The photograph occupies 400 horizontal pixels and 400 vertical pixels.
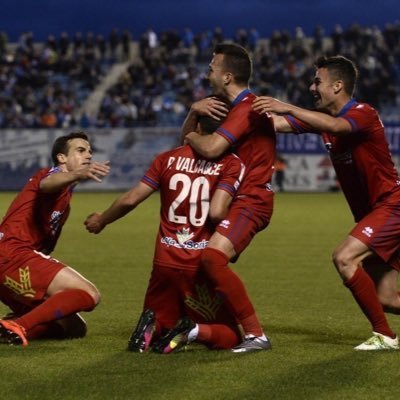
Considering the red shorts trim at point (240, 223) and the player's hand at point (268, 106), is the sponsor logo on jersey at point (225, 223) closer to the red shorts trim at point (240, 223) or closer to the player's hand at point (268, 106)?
the red shorts trim at point (240, 223)

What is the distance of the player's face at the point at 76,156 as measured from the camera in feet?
25.2

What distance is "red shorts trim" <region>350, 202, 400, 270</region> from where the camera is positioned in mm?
7105

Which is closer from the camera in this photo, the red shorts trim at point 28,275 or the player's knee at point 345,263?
the player's knee at point 345,263

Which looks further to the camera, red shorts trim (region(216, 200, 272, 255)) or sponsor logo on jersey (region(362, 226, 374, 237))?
sponsor logo on jersey (region(362, 226, 374, 237))

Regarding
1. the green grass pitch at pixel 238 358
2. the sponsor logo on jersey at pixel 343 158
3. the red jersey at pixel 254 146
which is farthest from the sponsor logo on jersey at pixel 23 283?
the sponsor logo on jersey at pixel 343 158

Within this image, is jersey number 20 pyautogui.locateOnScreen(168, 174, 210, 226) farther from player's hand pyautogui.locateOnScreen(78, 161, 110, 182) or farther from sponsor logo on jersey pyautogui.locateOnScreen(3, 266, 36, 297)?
sponsor logo on jersey pyautogui.locateOnScreen(3, 266, 36, 297)

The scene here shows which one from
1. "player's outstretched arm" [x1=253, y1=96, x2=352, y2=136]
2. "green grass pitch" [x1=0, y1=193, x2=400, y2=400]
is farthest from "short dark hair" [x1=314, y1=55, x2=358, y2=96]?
"green grass pitch" [x1=0, y1=193, x2=400, y2=400]

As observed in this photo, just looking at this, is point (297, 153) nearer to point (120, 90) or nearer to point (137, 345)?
point (120, 90)

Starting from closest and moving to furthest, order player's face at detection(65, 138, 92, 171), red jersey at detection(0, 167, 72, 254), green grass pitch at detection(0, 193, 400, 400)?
green grass pitch at detection(0, 193, 400, 400) < red jersey at detection(0, 167, 72, 254) < player's face at detection(65, 138, 92, 171)

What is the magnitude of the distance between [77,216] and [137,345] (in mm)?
16420

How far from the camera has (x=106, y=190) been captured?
35.2m

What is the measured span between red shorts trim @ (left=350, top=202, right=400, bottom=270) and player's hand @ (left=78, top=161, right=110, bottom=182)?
1796mm

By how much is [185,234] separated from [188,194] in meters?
0.29

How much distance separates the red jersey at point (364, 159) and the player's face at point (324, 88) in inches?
5.1
